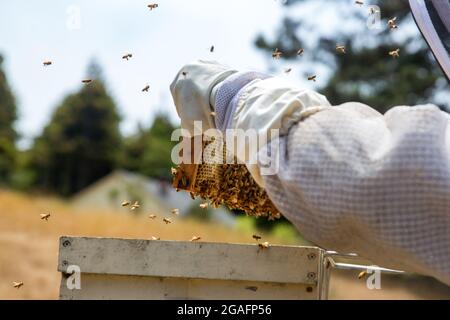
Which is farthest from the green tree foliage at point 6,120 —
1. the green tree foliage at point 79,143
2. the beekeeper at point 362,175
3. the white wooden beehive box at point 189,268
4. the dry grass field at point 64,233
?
the beekeeper at point 362,175

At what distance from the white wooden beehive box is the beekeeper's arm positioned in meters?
0.61

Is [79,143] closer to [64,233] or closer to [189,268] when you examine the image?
[64,233]

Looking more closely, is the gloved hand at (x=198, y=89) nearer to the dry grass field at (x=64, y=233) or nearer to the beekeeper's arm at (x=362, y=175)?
the beekeeper's arm at (x=362, y=175)

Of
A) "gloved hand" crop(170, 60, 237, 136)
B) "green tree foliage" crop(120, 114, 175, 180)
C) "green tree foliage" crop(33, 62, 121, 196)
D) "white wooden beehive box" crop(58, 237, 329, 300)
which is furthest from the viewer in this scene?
"green tree foliage" crop(33, 62, 121, 196)

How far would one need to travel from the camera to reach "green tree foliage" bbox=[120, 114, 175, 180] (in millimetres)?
31438

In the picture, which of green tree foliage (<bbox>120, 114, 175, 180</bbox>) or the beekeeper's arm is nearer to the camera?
the beekeeper's arm

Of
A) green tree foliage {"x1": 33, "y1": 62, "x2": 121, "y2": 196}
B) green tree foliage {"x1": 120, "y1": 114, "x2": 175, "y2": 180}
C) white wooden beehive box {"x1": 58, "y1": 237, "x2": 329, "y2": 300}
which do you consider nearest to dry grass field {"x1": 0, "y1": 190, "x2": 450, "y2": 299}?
green tree foliage {"x1": 120, "y1": 114, "x2": 175, "y2": 180}

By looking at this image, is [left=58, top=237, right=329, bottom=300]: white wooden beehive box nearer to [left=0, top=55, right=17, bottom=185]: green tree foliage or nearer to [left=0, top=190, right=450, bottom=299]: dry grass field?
[left=0, top=190, right=450, bottom=299]: dry grass field

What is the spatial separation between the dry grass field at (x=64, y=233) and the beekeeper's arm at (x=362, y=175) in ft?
35.5
